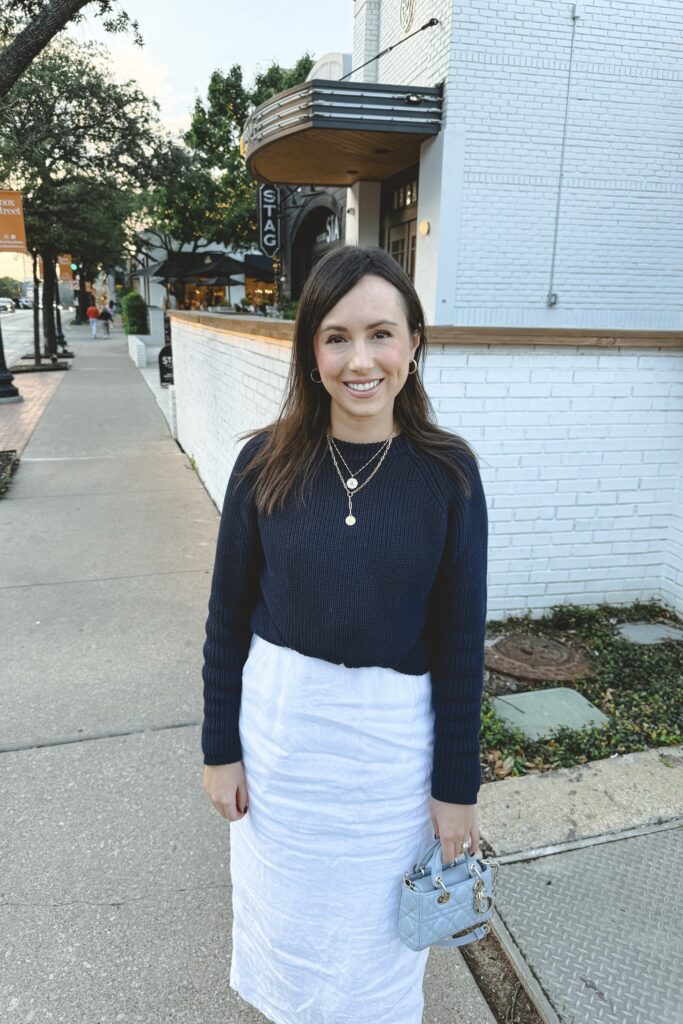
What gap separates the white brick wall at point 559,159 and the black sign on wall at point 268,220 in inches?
352

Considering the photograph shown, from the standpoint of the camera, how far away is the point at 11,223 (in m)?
13.1

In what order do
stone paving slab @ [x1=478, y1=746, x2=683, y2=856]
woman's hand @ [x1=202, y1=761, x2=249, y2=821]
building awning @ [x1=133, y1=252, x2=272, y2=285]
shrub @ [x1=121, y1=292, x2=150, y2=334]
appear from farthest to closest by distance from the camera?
shrub @ [x1=121, y1=292, x2=150, y2=334]
building awning @ [x1=133, y1=252, x2=272, y2=285]
stone paving slab @ [x1=478, y1=746, x2=683, y2=856]
woman's hand @ [x1=202, y1=761, x2=249, y2=821]

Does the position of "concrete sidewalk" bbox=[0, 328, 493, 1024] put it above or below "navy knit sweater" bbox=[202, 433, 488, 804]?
below

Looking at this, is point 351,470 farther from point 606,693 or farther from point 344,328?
point 606,693

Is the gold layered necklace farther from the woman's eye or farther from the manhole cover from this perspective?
the manhole cover

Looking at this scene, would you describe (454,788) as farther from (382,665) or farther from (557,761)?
(557,761)

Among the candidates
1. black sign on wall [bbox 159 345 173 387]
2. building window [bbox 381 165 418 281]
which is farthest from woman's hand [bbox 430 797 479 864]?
black sign on wall [bbox 159 345 173 387]

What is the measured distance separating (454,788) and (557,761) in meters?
1.69

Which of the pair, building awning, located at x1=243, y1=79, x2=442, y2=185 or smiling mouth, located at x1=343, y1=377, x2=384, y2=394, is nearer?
smiling mouth, located at x1=343, y1=377, x2=384, y2=394

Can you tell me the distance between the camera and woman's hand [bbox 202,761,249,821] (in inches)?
64.3

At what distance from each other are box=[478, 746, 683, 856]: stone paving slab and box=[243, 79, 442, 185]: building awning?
7537 millimetres

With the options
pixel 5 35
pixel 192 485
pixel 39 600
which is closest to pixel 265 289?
pixel 5 35

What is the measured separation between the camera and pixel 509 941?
2.15 metres

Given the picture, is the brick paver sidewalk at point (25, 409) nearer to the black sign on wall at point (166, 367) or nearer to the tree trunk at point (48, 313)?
the black sign on wall at point (166, 367)
